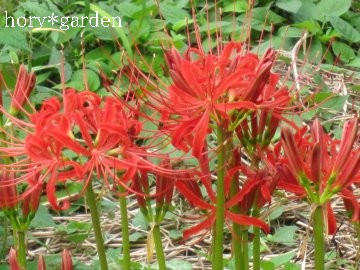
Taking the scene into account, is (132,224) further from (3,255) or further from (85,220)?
(3,255)

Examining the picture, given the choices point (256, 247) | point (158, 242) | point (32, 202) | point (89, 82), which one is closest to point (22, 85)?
point (32, 202)

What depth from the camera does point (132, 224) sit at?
2.24 meters

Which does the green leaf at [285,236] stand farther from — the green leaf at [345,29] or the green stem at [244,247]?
the green leaf at [345,29]

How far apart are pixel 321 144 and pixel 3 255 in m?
0.97

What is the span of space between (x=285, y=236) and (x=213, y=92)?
1030 millimetres

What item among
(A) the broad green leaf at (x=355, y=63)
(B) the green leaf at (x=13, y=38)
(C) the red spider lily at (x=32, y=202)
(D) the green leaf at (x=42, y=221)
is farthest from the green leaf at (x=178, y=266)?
(A) the broad green leaf at (x=355, y=63)

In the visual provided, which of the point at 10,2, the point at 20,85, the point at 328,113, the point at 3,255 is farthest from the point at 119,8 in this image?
the point at 20,85

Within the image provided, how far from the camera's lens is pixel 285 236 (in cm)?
209

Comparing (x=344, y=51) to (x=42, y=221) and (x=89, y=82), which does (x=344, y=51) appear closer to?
(x=89, y=82)

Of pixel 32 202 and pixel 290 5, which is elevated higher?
pixel 290 5

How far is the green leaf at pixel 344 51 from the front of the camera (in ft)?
10.2

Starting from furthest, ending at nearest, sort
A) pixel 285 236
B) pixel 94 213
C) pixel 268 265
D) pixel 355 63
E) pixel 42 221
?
pixel 355 63 < pixel 285 236 < pixel 42 221 < pixel 268 265 < pixel 94 213

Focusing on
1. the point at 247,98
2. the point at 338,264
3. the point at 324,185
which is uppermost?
the point at 247,98

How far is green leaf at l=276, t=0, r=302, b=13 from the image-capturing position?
3.27 metres
